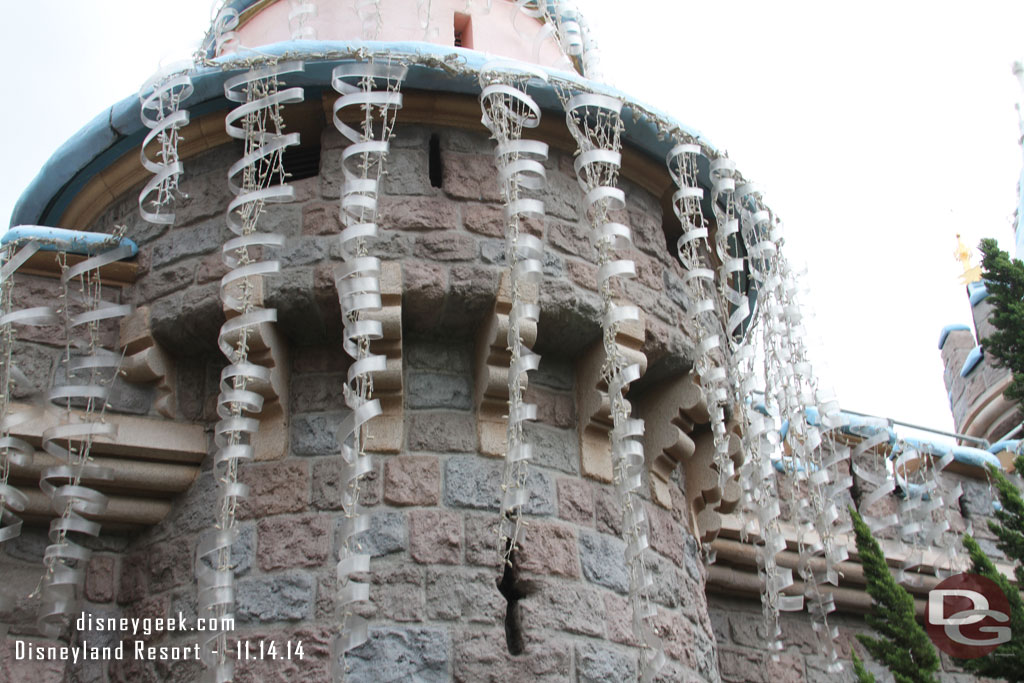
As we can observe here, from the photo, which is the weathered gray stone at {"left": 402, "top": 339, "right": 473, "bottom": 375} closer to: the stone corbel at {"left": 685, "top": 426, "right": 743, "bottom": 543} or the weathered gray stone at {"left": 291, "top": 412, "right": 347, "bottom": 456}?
the weathered gray stone at {"left": 291, "top": 412, "right": 347, "bottom": 456}

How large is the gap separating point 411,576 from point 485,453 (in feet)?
1.68

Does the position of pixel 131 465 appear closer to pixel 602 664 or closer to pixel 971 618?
pixel 602 664

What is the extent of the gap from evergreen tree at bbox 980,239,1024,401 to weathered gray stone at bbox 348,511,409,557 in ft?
7.38

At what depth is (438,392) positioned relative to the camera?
13.7 ft

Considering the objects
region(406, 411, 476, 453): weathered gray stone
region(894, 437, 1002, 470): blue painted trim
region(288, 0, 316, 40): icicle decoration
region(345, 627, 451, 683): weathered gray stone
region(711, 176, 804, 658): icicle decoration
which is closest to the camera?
region(345, 627, 451, 683): weathered gray stone

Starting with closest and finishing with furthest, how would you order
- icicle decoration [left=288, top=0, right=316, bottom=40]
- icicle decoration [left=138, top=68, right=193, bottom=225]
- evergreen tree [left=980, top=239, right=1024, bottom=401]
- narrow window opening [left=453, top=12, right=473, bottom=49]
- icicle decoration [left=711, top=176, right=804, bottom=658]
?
icicle decoration [left=138, top=68, right=193, bottom=225], evergreen tree [left=980, top=239, right=1024, bottom=401], icicle decoration [left=711, top=176, right=804, bottom=658], icicle decoration [left=288, top=0, right=316, bottom=40], narrow window opening [left=453, top=12, right=473, bottom=49]

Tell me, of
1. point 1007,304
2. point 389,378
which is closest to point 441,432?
point 389,378

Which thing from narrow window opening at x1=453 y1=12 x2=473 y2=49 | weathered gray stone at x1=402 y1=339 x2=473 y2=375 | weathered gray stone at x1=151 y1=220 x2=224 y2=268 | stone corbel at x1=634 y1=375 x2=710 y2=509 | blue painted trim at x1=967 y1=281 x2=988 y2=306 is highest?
blue painted trim at x1=967 y1=281 x2=988 y2=306

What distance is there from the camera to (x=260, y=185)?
13.8ft

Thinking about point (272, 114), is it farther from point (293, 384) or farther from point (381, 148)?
point (293, 384)

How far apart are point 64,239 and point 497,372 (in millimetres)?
1681

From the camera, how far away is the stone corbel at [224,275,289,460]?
A: 4.04m

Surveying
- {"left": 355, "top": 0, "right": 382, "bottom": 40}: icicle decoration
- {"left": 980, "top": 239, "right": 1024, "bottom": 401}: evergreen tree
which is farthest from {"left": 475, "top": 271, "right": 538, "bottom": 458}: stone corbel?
{"left": 980, "top": 239, "right": 1024, "bottom": 401}: evergreen tree

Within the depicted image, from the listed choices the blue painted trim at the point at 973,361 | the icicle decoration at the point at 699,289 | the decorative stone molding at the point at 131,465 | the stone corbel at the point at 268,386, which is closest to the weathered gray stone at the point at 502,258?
the icicle decoration at the point at 699,289
